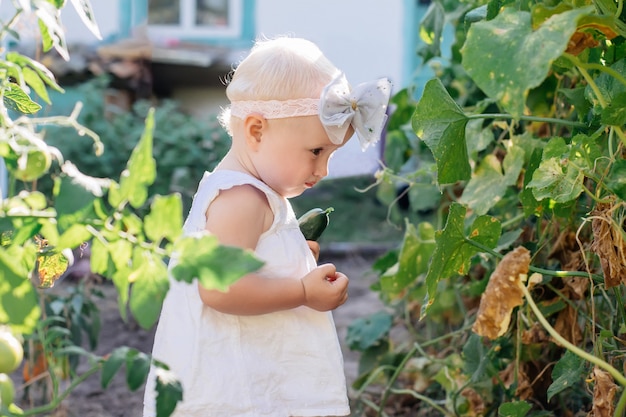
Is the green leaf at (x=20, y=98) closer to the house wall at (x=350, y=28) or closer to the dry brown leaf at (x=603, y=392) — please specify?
the dry brown leaf at (x=603, y=392)

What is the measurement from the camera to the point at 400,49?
681 cm

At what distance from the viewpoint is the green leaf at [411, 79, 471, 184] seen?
57.9 inches

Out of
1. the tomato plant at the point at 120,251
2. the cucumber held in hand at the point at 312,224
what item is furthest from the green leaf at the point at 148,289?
the cucumber held in hand at the point at 312,224

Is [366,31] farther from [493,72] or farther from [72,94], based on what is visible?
[493,72]

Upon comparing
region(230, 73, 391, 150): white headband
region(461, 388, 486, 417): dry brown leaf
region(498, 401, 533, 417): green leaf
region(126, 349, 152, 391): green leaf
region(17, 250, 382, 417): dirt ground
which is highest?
region(126, 349, 152, 391): green leaf

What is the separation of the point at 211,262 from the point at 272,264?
796 millimetres

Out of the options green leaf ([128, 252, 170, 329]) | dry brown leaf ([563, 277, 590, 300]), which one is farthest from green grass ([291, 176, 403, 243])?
green leaf ([128, 252, 170, 329])

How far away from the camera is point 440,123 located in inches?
58.4

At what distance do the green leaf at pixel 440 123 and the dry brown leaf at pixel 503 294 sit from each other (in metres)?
0.27

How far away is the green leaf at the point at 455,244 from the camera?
1.46 m

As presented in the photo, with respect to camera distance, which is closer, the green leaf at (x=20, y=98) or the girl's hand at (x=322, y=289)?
the green leaf at (x=20, y=98)

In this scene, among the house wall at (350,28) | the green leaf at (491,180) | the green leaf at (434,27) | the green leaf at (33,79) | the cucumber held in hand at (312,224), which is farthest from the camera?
the house wall at (350,28)

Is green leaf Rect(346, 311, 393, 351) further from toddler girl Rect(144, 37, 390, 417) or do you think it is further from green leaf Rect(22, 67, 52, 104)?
green leaf Rect(22, 67, 52, 104)

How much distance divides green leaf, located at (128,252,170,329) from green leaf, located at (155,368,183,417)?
7 cm
